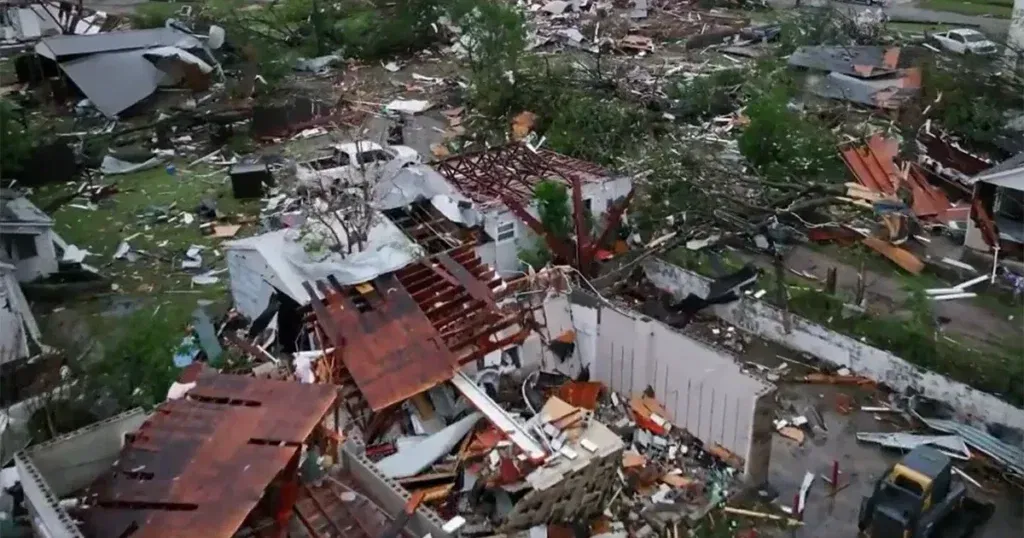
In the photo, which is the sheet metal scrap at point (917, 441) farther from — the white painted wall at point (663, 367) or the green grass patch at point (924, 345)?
the white painted wall at point (663, 367)

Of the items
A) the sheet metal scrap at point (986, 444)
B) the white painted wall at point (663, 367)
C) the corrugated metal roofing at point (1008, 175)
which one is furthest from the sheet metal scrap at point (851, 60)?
the white painted wall at point (663, 367)

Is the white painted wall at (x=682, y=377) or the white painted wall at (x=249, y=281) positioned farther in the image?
the white painted wall at (x=249, y=281)

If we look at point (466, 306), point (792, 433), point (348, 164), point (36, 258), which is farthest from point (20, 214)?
point (792, 433)

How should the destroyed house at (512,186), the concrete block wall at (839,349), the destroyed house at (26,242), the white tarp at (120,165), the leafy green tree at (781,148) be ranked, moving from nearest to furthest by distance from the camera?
the concrete block wall at (839,349)
the destroyed house at (512,186)
the destroyed house at (26,242)
the leafy green tree at (781,148)
the white tarp at (120,165)

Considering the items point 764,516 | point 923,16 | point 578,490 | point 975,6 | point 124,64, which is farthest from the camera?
point 975,6

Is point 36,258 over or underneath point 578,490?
underneath

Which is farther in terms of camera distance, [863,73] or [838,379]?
[863,73]

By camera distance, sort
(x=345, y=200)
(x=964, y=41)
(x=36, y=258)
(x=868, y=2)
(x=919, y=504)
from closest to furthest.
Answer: (x=919, y=504)
(x=345, y=200)
(x=36, y=258)
(x=964, y=41)
(x=868, y=2)

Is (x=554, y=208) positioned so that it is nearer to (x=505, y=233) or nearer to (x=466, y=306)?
(x=505, y=233)
